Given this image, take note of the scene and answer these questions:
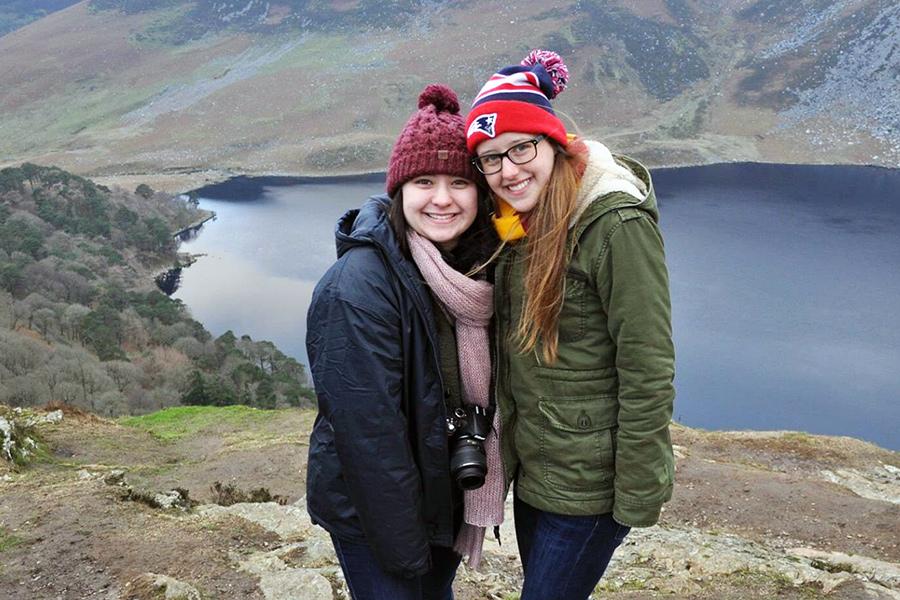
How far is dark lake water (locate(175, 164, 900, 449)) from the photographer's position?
26.9 meters

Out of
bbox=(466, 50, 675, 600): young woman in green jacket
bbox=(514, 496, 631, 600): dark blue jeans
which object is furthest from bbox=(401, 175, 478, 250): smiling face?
bbox=(514, 496, 631, 600): dark blue jeans

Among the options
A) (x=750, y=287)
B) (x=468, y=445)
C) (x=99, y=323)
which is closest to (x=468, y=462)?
(x=468, y=445)

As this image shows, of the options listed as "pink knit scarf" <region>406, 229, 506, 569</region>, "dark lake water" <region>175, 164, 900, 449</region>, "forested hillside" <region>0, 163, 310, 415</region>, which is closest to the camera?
"pink knit scarf" <region>406, 229, 506, 569</region>

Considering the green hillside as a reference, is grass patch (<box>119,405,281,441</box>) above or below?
below

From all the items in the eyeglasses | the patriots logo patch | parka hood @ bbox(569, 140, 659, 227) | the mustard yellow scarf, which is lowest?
the mustard yellow scarf

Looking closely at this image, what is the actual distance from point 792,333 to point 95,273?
3799cm

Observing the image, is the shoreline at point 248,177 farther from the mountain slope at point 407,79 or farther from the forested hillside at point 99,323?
the forested hillside at point 99,323

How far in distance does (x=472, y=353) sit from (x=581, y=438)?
18.6 inches

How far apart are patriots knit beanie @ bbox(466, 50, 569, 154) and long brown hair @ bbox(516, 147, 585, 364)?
13 centimetres

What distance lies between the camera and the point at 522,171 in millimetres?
2258

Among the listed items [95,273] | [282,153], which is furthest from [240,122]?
[95,273]

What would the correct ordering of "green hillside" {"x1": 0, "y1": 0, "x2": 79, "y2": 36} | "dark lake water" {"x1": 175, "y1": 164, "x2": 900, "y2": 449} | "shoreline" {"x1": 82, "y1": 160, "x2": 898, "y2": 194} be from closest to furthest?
1. "dark lake water" {"x1": 175, "y1": 164, "x2": 900, "y2": 449}
2. "shoreline" {"x1": 82, "y1": 160, "x2": 898, "y2": 194}
3. "green hillside" {"x1": 0, "y1": 0, "x2": 79, "y2": 36}

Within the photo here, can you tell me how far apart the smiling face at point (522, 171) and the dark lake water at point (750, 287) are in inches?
1018

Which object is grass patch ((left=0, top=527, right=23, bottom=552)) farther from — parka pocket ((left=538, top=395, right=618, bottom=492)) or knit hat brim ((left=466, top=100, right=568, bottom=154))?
knit hat brim ((left=466, top=100, right=568, bottom=154))
